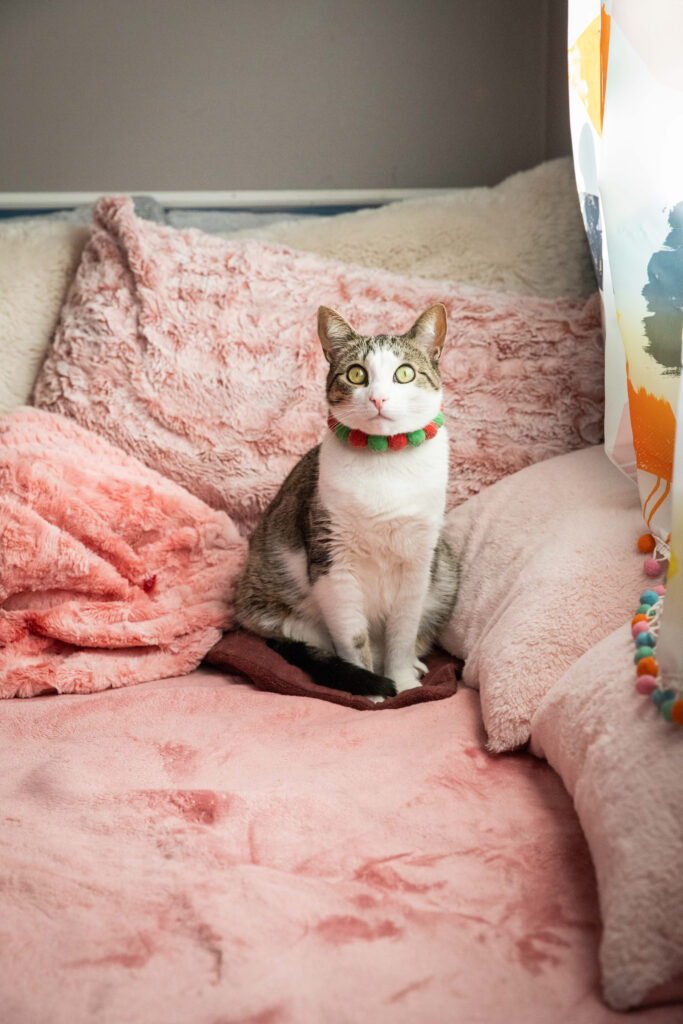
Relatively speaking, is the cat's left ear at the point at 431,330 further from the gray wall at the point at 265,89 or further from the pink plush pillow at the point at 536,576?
the gray wall at the point at 265,89

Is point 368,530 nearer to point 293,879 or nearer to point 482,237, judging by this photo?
point 293,879

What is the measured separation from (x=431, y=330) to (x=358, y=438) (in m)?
0.21

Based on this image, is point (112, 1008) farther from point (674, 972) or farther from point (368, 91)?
point (368, 91)

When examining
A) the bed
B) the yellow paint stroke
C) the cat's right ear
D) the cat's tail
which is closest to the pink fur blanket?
the bed

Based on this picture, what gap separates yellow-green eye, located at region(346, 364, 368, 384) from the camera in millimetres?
1320

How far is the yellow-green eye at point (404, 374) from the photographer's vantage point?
1310 mm

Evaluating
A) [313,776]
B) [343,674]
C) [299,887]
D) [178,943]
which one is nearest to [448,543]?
[343,674]

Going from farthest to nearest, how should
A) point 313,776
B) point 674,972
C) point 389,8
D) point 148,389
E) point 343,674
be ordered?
1. point 389,8
2. point 148,389
3. point 343,674
4. point 313,776
5. point 674,972

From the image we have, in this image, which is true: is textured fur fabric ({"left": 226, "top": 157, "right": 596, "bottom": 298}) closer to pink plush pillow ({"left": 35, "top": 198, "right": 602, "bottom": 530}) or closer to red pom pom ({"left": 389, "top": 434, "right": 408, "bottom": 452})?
pink plush pillow ({"left": 35, "top": 198, "right": 602, "bottom": 530})

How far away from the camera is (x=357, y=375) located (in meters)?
1.32

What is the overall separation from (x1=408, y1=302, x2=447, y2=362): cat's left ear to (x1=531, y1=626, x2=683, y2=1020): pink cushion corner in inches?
22.5

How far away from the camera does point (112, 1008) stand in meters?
0.71

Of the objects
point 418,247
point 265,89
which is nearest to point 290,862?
point 418,247

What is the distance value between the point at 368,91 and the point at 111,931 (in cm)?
207
